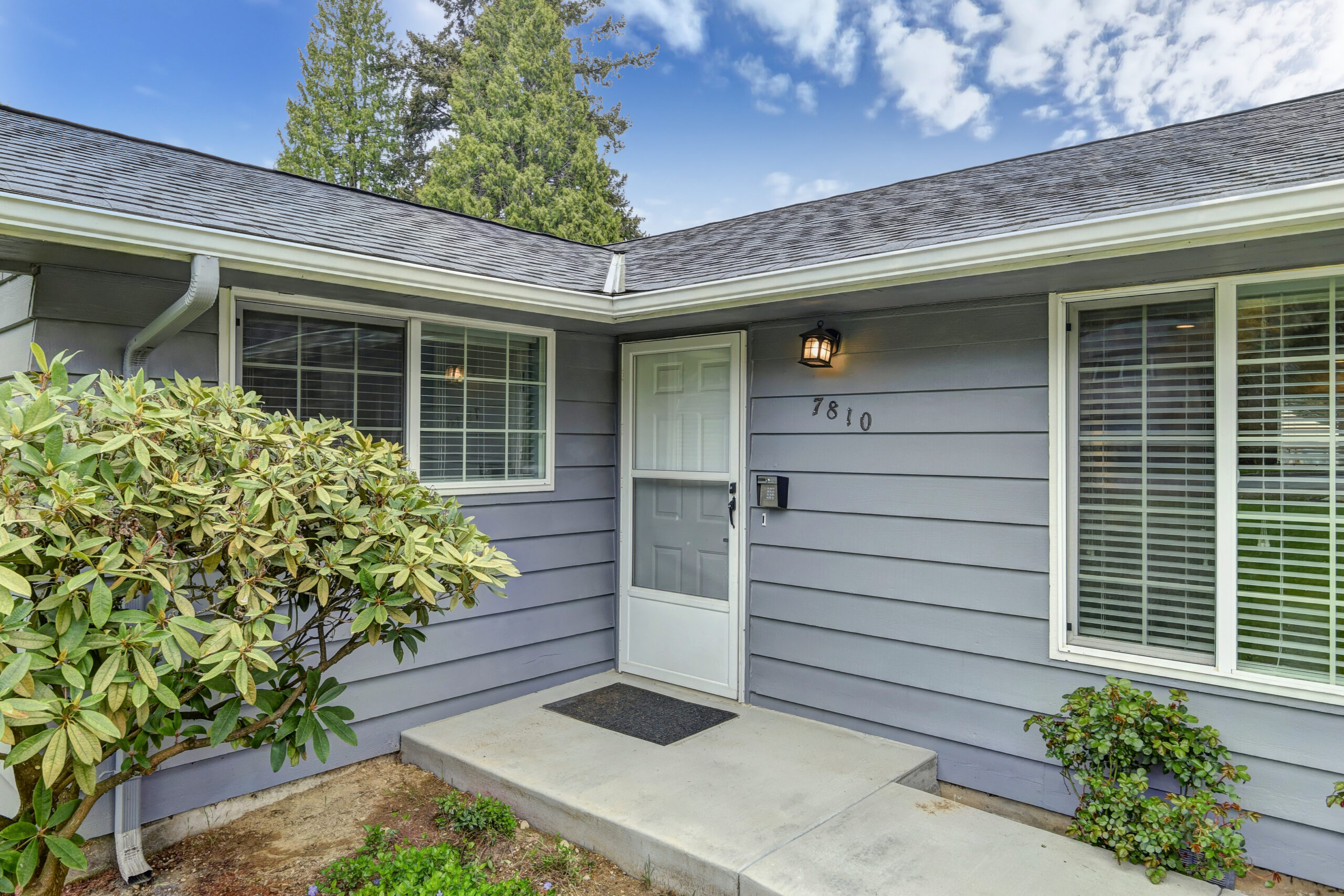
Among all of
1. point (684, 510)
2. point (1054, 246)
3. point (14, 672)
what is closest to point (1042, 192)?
point (1054, 246)

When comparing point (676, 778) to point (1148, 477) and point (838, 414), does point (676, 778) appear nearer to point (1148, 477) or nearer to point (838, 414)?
point (838, 414)

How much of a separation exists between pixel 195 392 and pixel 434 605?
945 mm

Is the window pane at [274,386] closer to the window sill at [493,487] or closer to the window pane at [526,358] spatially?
the window sill at [493,487]

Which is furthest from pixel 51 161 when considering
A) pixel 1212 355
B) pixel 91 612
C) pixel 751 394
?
pixel 1212 355

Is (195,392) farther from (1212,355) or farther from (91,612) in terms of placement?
(1212,355)

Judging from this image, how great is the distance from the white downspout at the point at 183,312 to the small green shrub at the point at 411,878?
1.83m

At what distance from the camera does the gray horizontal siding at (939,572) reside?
2.50 m

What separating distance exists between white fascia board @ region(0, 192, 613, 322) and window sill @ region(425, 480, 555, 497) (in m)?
0.93

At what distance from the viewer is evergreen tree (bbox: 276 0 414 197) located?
13867 millimetres

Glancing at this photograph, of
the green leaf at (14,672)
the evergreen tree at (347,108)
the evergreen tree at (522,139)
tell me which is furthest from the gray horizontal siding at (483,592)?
the evergreen tree at (347,108)

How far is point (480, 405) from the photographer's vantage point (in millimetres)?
3771

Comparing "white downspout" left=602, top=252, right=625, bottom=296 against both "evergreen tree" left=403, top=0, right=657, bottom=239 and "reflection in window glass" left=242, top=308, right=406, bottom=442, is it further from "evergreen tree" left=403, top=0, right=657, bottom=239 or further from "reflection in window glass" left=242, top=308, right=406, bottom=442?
"evergreen tree" left=403, top=0, right=657, bottom=239

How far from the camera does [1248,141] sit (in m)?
3.05

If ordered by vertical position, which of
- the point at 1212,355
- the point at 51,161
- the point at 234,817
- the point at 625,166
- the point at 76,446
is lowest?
the point at 234,817
